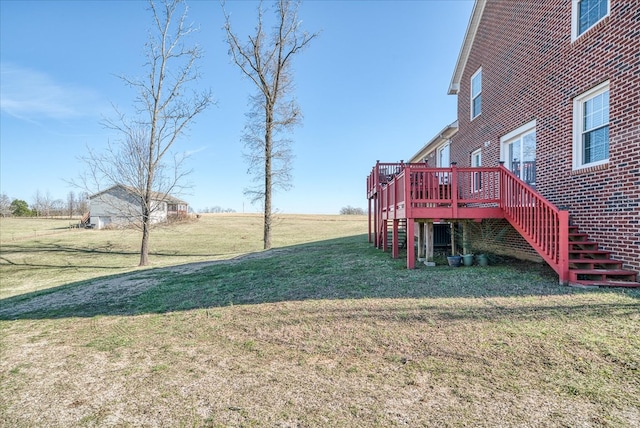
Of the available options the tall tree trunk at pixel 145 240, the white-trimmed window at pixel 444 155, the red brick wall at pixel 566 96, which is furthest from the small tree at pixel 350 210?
the red brick wall at pixel 566 96

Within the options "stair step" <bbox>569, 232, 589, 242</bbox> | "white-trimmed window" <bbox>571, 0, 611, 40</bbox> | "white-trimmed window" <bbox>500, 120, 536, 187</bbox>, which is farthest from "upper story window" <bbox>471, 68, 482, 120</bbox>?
"stair step" <bbox>569, 232, 589, 242</bbox>

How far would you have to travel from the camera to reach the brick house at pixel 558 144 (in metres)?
6.07

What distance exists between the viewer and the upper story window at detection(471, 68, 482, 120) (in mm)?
12381

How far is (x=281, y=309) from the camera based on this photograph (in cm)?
564

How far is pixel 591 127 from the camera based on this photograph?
7.03 metres

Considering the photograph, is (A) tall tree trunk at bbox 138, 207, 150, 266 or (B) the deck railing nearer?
(B) the deck railing

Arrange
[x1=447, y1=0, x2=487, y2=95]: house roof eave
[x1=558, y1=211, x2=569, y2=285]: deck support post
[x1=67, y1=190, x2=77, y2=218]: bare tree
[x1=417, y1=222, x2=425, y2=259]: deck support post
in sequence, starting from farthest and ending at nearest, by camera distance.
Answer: [x1=67, y1=190, x2=77, y2=218]: bare tree < [x1=447, y1=0, x2=487, y2=95]: house roof eave < [x1=417, y1=222, x2=425, y2=259]: deck support post < [x1=558, y1=211, x2=569, y2=285]: deck support post

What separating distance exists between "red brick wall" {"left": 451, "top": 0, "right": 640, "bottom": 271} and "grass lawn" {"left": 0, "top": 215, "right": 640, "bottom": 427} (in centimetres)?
159

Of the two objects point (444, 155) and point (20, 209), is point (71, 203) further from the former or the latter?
point (444, 155)

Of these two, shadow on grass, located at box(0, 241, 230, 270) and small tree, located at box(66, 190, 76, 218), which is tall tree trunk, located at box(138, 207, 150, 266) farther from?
small tree, located at box(66, 190, 76, 218)

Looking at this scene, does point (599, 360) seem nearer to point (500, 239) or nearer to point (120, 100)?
point (500, 239)

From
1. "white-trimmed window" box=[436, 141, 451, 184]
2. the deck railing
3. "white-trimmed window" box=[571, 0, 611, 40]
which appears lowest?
the deck railing

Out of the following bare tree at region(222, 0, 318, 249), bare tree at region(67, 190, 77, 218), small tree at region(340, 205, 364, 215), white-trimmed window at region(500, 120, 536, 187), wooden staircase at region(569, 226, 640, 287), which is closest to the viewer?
wooden staircase at region(569, 226, 640, 287)

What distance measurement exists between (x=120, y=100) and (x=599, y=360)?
20648 mm
